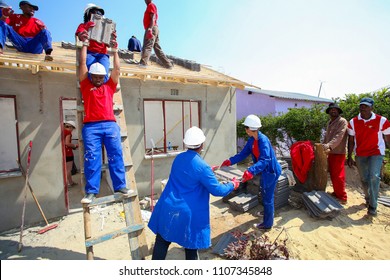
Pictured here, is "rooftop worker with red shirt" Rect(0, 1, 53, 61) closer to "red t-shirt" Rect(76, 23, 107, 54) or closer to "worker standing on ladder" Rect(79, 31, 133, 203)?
"red t-shirt" Rect(76, 23, 107, 54)

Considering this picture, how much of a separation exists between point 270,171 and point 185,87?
3.83 metres

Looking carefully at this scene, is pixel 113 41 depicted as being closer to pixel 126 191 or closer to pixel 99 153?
pixel 99 153

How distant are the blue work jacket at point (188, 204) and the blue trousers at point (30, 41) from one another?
15.0 feet

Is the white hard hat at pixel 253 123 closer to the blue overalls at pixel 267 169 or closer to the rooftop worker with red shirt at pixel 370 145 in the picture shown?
the blue overalls at pixel 267 169

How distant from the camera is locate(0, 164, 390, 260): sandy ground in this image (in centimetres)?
373

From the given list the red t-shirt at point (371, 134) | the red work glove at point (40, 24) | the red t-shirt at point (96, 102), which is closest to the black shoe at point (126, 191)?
the red t-shirt at point (96, 102)

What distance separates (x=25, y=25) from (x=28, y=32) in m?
0.18

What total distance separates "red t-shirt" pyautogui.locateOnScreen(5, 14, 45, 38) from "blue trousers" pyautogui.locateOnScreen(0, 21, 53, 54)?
0.10m

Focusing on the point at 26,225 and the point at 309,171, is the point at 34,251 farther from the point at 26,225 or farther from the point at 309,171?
the point at 309,171

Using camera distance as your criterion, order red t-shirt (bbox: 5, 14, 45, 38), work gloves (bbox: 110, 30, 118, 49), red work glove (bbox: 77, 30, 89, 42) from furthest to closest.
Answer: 1. red t-shirt (bbox: 5, 14, 45, 38)
2. work gloves (bbox: 110, 30, 118, 49)
3. red work glove (bbox: 77, 30, 89, 42)

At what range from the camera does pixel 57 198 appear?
517 cm

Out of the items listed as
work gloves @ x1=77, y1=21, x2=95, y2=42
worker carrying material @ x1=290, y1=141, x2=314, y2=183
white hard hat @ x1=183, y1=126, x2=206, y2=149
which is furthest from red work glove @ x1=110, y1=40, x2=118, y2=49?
worker carrying material @ x1=290, y1=141, x2=314, y2=183
